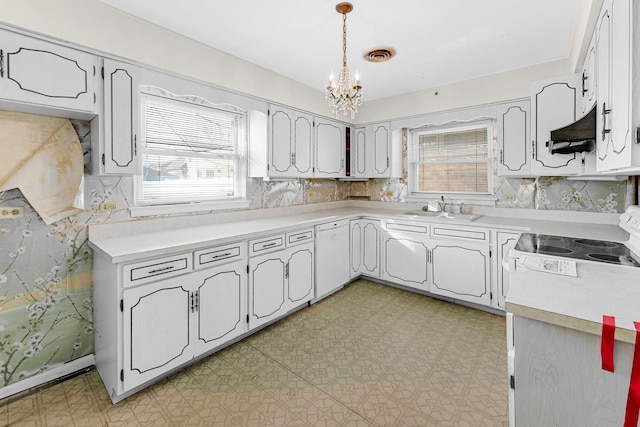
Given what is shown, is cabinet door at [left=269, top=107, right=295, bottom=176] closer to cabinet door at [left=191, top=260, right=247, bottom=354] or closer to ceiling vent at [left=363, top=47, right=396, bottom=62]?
ceiling vent at [left=363, top=47, right=396, bottom=62]

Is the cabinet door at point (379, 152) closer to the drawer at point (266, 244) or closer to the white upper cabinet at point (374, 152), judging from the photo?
the white upper cabinet at point (374, 152)

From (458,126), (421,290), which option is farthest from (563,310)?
(458,126)

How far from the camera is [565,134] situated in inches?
82.0

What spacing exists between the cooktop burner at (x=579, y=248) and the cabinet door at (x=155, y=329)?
233cm

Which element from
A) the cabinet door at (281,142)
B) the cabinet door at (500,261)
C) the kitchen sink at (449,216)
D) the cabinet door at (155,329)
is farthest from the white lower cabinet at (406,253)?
the cabinet door at (155,329)

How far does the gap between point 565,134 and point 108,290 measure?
3234mm

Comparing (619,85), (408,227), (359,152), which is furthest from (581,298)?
(359,152)

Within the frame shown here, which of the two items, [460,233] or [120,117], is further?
[460,233]

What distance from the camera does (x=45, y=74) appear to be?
5.71ft

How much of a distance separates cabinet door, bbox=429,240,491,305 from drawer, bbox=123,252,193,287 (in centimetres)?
252

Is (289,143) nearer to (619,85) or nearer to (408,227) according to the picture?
(408,227)

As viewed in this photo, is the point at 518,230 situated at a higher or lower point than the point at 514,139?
lower

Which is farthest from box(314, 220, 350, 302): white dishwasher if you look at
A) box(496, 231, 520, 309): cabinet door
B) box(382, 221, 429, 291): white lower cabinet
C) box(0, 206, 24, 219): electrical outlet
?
box(0, 206, 24, 219): electrical outlet

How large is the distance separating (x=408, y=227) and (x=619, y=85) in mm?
2328
